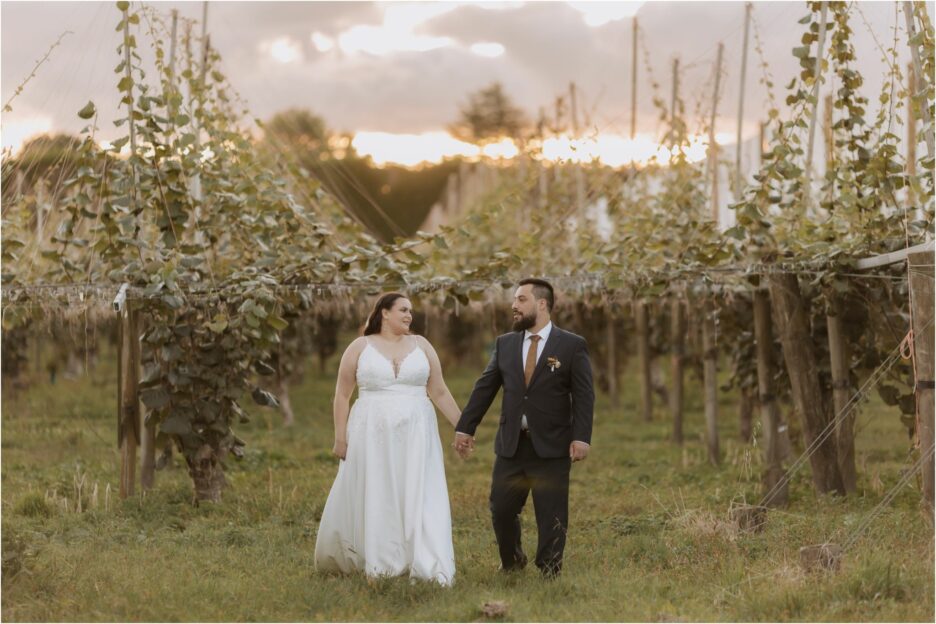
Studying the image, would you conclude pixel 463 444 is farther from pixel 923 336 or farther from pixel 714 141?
pixel 714 141

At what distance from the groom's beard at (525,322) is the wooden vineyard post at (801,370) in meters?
3.15

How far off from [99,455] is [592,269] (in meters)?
5.97

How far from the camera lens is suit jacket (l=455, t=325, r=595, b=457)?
6.00 metres

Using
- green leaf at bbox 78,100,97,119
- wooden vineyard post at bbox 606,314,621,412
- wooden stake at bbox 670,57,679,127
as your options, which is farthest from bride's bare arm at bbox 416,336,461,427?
wooden vineyard post at bbox 606,314,621,412

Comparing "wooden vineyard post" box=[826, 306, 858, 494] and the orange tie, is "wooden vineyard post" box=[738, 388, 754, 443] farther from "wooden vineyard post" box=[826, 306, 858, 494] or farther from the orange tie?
the orange tie

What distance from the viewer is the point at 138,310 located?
8586mm

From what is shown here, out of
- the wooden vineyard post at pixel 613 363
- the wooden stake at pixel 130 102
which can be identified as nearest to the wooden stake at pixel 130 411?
the wooden stake at pixel 130 102

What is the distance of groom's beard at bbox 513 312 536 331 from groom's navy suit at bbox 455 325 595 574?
0.11 meters

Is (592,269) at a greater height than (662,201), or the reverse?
(662,201)

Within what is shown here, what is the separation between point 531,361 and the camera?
6.12 m

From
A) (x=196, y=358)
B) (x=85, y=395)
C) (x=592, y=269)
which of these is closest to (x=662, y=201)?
(x=592, y=269)

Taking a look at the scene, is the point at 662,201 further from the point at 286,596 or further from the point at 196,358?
the point at 286,596

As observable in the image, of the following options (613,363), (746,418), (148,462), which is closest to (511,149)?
(613,363)

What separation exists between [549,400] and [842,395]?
3.65 m
